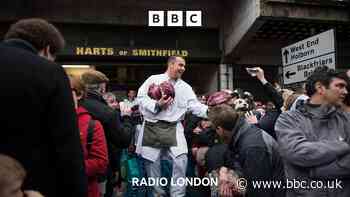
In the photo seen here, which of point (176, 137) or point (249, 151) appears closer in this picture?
point (249, 151)

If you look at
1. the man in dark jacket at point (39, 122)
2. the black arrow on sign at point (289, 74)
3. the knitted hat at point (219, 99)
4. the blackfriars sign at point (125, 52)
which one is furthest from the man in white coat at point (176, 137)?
the blackfriars sign at point (125, 52)

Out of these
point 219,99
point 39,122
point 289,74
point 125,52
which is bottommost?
point 39,122

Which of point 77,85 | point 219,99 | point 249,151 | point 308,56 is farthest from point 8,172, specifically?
point 308,56

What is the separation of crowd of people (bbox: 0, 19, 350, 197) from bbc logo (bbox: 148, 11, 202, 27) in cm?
906

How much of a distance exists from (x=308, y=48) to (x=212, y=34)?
910cm

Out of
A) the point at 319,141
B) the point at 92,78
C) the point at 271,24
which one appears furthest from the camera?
the point at 271,24

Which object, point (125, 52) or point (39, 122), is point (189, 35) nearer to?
point (125, 52)

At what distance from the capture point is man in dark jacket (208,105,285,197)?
12.1ft

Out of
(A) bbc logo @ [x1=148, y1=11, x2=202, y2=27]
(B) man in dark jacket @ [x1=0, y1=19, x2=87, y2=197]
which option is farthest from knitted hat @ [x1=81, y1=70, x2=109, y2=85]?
(A) bbc logo @ [x1=148, y1=11, x2=202, y2=27]

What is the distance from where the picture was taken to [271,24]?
14.8 meters

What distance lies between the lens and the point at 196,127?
21.2 ft

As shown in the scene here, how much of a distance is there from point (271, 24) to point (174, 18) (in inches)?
120

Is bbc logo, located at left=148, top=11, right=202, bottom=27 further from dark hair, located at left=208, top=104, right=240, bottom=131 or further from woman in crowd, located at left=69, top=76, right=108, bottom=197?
woman in crowd, located at left=69, top=76, right=108, bottom=197

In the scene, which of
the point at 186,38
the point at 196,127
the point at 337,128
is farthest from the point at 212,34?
the point at 337,128
